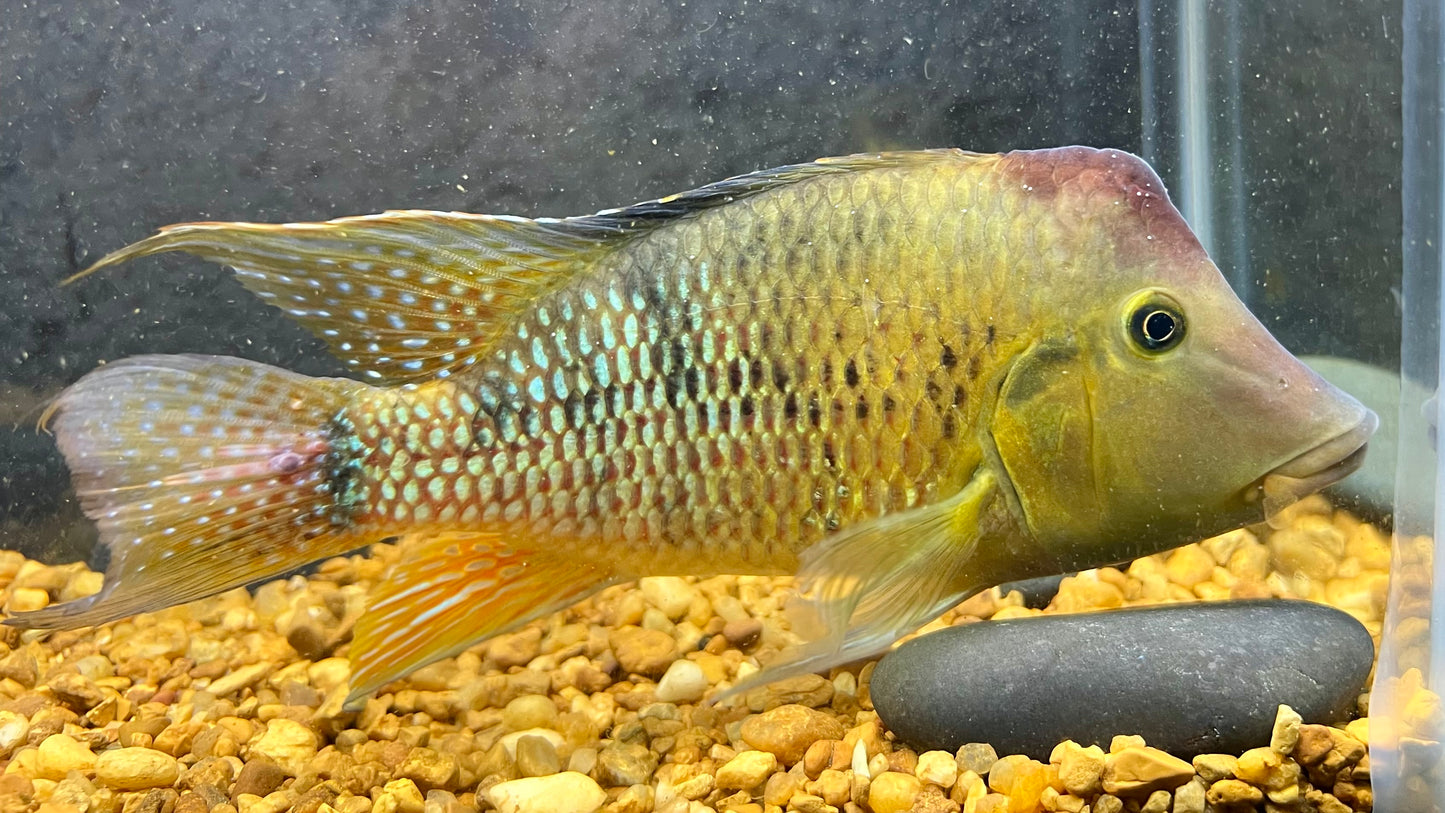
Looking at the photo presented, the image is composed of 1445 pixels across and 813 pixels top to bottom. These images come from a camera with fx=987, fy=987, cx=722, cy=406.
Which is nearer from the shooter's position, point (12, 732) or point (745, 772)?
point (745, 772)

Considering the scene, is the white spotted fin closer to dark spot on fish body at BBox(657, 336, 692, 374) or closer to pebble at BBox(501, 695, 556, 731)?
dark spot on fish body at BBox(657, 336, 692, 374)

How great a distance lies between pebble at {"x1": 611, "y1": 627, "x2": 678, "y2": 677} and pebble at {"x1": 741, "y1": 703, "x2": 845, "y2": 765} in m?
0.47

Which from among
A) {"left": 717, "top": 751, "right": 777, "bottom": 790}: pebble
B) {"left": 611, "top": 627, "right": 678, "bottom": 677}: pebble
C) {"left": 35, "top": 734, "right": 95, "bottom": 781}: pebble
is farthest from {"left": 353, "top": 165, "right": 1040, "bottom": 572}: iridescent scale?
{"left": 35, "top": 734, "right": 95, "bottom": 781}: pebble

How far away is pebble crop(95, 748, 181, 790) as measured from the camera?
201 cm

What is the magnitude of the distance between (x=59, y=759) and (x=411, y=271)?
1.30m

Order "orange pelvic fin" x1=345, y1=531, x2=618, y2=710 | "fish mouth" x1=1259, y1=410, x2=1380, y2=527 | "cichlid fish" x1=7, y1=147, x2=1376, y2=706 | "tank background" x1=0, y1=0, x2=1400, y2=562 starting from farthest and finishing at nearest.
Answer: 1. "tank background" x1=0, y1=0, x2=1400, y2=562
2. "orange pelvic fin" x1=345, y1=531, x2=618, y2=710
3. "cichlid fish" x1=7, y1=147, x2=1376, y2=706
4. "fish mouth" x1=1259, y1=410, x2=1380, y2=527

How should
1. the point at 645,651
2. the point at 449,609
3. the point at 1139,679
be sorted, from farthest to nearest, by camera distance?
the point at 645,651 → the point at 449,609 → the point at 1139,679

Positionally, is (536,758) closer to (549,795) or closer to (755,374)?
(549,795)

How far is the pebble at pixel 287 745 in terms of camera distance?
2127mm

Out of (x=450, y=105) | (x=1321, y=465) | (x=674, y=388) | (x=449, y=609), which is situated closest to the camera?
(x=1321, y=465)

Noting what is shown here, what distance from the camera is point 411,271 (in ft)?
6.37

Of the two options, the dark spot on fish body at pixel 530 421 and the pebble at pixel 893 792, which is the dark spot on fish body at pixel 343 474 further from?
the pebble at pixel 893 792

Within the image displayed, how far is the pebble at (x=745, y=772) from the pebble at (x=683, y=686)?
1.44 feet

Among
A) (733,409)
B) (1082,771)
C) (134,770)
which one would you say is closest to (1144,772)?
(1082,771)
